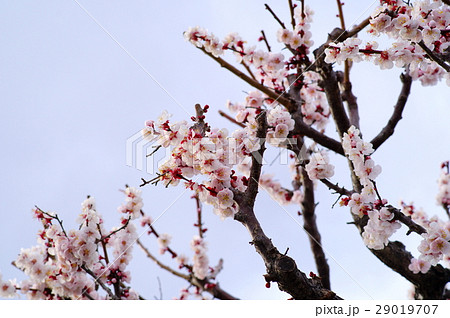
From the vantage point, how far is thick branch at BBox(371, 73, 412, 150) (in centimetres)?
441

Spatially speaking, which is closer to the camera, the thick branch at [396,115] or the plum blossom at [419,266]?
the plum blossom at [419,266]

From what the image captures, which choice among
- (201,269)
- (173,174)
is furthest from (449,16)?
(201,269)

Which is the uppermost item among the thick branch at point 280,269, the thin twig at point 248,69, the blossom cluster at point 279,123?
the thin twig at point 248,69

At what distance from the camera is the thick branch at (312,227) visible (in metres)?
4.80

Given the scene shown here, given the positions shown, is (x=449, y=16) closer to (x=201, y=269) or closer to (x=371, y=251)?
(x=371, y=251)

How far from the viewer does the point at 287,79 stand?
16.4ft

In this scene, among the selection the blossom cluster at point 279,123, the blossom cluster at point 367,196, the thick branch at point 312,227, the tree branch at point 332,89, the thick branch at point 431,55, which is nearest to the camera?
the thick branch at point 431,55

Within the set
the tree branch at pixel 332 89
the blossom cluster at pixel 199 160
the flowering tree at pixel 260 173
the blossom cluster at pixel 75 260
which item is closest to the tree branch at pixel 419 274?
the flowering tree at pixel 260 173

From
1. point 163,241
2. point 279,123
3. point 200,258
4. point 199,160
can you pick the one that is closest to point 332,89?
point 279,123

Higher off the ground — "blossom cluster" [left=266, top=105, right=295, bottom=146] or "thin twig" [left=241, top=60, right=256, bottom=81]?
"thin twig" [left=241, top=60, right=256, bottom=81]

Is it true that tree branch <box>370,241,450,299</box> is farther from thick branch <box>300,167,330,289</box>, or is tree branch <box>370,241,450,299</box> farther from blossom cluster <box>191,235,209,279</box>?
blossom cluster <box>191,235,209,279</box>

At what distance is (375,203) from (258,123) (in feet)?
3.34

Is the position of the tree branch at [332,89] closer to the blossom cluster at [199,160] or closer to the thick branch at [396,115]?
the thick branch at [396,115]

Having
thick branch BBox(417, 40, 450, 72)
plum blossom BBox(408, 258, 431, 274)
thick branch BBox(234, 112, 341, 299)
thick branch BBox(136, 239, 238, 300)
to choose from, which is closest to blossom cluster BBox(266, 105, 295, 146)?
thick branch BBox(234, 112, 341, 299)
